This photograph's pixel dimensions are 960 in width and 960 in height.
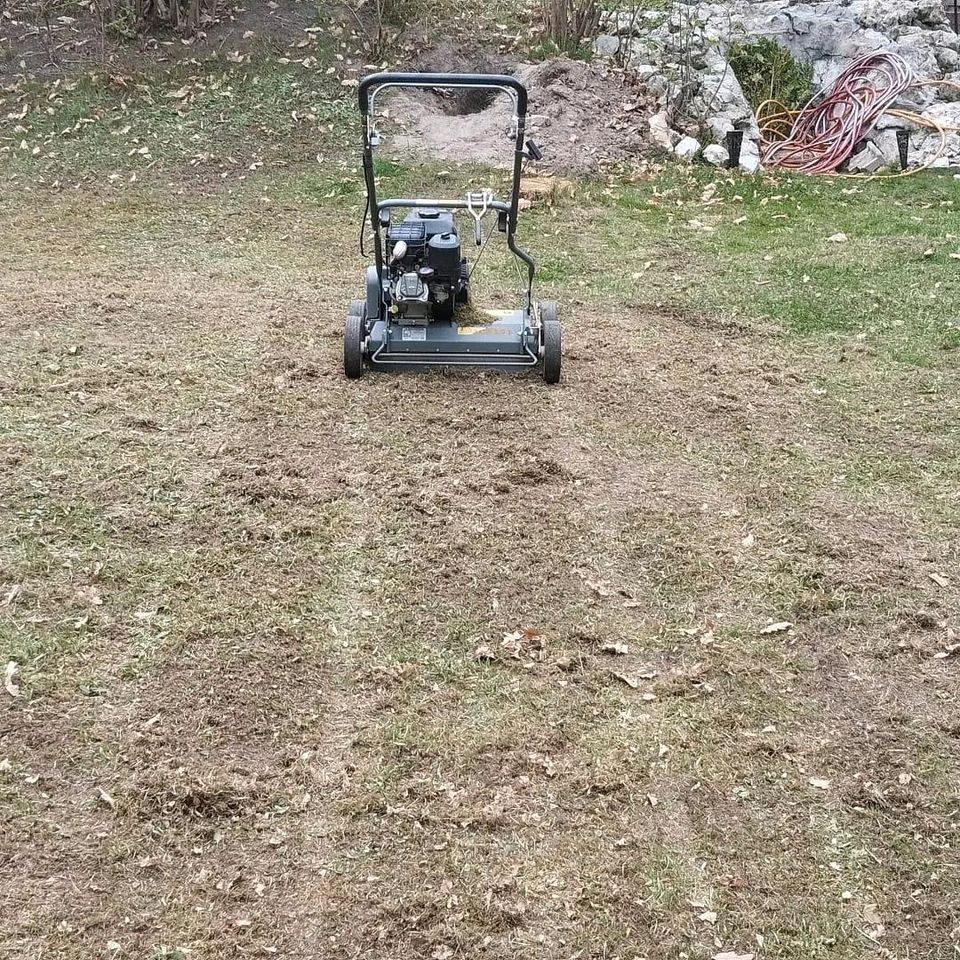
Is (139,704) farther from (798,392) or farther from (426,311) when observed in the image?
(798,392)

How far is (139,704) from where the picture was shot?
2801mm

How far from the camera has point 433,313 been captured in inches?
186

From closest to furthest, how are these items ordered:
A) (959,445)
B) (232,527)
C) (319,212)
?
(232,527), (959,445), (319,212)

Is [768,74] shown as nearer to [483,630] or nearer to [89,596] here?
[483,630]

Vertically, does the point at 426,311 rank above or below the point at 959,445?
above

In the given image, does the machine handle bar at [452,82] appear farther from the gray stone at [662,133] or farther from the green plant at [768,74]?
the green plant at [768,74]

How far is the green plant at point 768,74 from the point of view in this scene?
403 inches

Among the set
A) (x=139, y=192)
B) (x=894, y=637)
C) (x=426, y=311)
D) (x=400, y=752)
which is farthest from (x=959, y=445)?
(x=139, y=192)

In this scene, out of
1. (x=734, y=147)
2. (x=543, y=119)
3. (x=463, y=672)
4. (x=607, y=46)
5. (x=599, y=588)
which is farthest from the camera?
(x=607, y=46)

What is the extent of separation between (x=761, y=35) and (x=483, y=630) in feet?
31.4

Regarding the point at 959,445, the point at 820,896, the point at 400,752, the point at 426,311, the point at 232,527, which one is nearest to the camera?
the point at 820,896

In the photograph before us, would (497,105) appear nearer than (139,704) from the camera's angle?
No

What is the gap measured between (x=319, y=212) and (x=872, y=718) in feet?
18.8

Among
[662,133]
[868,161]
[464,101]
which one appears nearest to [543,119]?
[662,133]
